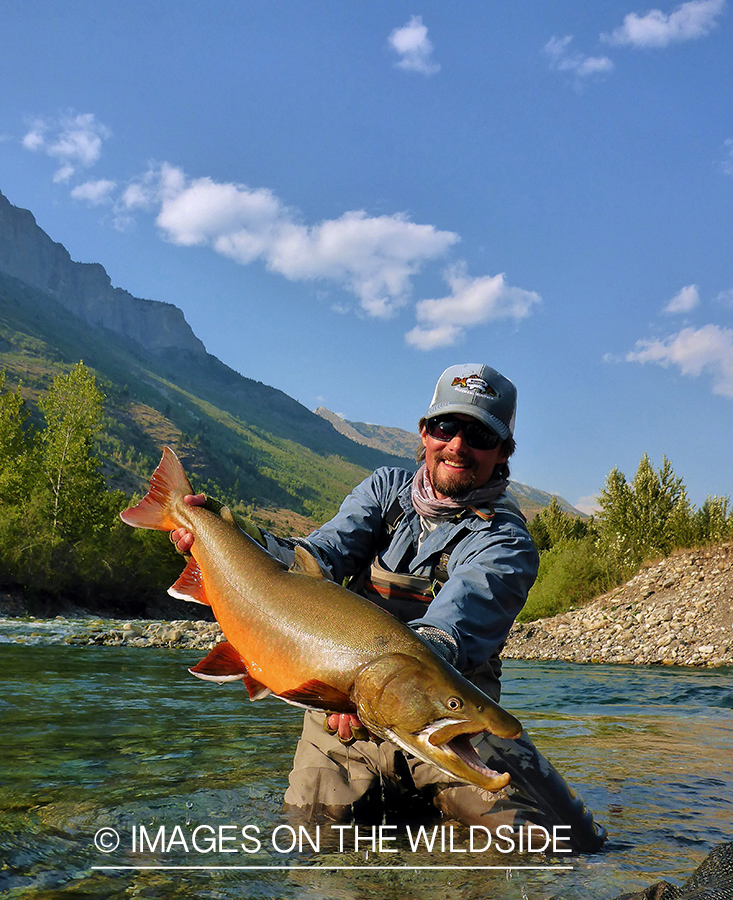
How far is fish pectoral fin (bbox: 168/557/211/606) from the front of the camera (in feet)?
10.6

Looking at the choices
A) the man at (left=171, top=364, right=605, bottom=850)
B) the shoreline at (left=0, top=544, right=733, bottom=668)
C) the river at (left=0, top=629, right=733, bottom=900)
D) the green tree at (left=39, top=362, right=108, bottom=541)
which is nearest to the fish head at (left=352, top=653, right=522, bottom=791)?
the man at (left=171, top=364, right=605, bottom=850)

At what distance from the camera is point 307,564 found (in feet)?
8.91

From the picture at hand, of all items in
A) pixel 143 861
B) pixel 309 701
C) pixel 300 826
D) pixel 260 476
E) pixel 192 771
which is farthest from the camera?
pixel 260 476

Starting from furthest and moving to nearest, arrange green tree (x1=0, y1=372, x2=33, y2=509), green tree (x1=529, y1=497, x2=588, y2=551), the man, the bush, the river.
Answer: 1. green tree (x1=529, y1=497, x2=588, y2=551)
2. green tree (x1=0, y1=372, x2=33, y2=509)
3. the bush
4. the man
5. the river

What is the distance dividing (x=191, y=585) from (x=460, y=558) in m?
1.30

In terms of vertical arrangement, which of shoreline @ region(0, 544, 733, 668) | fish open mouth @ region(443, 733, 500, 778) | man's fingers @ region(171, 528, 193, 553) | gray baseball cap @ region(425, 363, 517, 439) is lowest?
shoreline @ region(0, 544, 733, 668)

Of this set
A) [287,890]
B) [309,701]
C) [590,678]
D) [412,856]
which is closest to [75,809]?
[287,890]

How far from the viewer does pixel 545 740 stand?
7391 millimetres

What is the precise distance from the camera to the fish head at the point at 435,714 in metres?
2.07

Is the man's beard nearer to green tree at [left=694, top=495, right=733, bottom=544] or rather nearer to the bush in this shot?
green tree at [left=694, top=495, right=733, bottom=544]

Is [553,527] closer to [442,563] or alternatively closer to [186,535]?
[442,563]

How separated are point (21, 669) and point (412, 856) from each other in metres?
10.7

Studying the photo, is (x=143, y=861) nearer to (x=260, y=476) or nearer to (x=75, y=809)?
(x=75, y=809)

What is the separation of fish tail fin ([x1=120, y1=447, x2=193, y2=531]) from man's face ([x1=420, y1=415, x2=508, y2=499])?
1.32 metres
